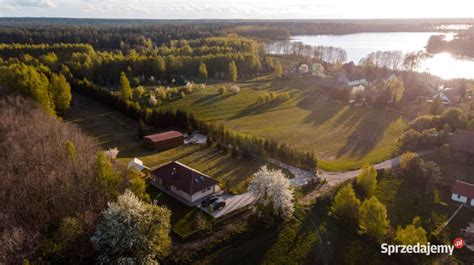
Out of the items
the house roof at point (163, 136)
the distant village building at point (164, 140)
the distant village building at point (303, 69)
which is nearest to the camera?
the distant village building at point (164, 140)

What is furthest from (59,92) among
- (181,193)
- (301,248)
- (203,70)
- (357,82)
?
(357,82)

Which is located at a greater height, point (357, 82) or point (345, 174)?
point (357, 82)

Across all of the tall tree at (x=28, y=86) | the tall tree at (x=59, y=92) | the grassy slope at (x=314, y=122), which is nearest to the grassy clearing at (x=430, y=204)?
the grassy slope at (x=314, y=122)

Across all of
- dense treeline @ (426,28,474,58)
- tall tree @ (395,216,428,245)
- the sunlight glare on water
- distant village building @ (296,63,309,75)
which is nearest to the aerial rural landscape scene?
tall tree @ (395,216,428,245)

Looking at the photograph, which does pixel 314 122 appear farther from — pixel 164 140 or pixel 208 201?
pixel 208 201

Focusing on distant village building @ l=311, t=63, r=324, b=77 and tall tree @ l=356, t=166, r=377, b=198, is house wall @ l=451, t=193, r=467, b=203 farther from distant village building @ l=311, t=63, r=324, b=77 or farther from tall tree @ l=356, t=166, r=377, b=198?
distant village building @ l=311, t=63, r=324, b=77

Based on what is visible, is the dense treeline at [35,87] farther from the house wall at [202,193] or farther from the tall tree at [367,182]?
the tall tree at [367,182]
